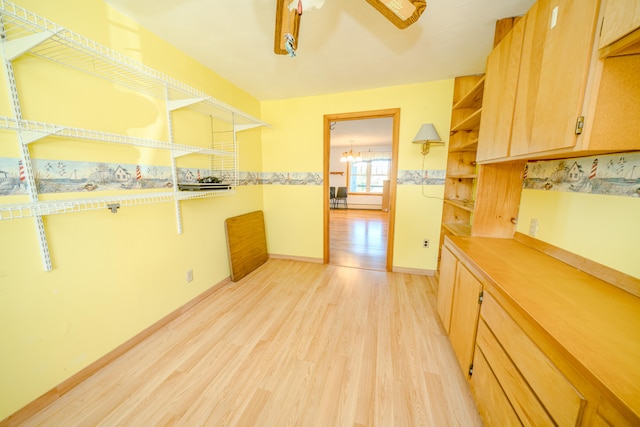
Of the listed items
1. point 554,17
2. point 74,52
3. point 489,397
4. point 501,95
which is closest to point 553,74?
point 554,17

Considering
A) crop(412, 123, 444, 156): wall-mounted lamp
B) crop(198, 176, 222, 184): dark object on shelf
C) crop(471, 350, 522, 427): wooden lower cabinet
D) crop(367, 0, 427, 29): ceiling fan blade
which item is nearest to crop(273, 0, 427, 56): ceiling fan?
crop(367, 0, 427, 29): ceiling fan blade

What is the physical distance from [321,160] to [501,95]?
6.66 ft

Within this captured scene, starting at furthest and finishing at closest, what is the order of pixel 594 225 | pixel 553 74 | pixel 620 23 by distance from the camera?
1. pixel 594 225
2. pixel 553 74
3. pixel 620 23

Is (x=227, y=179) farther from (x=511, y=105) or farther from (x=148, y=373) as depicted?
(x=511, y=105)

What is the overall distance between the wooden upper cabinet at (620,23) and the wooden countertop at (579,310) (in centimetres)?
91

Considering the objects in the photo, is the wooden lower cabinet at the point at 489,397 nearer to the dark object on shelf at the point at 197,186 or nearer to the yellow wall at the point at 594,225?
the yellow wall at the point at 594,225

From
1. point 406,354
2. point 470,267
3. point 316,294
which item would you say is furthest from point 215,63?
point 406,354

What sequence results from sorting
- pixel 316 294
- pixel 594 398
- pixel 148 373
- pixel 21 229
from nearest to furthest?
pixel 594 398 → pixel 21 229 → pixel 148 373 → pixel 316 294

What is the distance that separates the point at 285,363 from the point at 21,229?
1.65 meters

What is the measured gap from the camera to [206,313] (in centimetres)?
204

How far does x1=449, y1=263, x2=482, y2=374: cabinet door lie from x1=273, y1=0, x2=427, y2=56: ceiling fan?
1.45 m

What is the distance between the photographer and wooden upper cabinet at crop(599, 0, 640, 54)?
658 millimetres

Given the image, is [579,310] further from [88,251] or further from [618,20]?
[88,251]

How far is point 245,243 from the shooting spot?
2854mm
